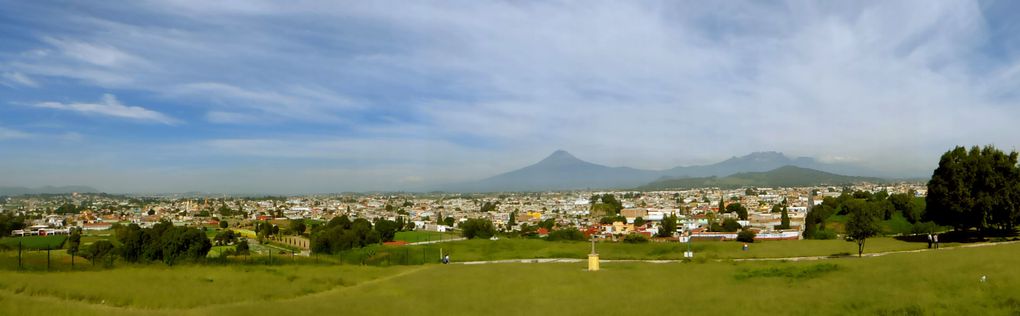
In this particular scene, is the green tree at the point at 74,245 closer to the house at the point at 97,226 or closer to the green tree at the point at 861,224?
the house at the point at 97,226

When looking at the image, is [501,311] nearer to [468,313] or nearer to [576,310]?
[468,313]

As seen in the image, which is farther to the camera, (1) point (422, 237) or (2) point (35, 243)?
(1) point (422, 237)

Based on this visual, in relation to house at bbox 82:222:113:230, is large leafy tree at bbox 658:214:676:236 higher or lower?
higher

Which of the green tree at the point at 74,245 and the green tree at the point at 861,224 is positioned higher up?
the green tree at the point at 861,224

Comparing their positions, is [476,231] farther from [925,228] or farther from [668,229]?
[925,228]

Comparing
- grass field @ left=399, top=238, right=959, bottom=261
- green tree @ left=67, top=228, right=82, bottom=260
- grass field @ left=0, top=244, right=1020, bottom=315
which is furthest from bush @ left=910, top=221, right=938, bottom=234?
green tree @ left=67, top=228, right=82, bottom=260

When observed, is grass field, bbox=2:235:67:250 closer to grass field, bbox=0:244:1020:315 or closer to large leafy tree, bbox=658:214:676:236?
grass field, bbox=0:244:1020:315

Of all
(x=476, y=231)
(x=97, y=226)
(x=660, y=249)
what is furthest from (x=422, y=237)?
(x=97, y=226)

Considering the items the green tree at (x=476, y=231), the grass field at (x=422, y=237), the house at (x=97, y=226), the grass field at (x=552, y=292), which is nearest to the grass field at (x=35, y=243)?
the house at (x=97, y=226)

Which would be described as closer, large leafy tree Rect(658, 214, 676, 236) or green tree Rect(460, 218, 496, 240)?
green tree Rect(460, 218, 496, 240)
